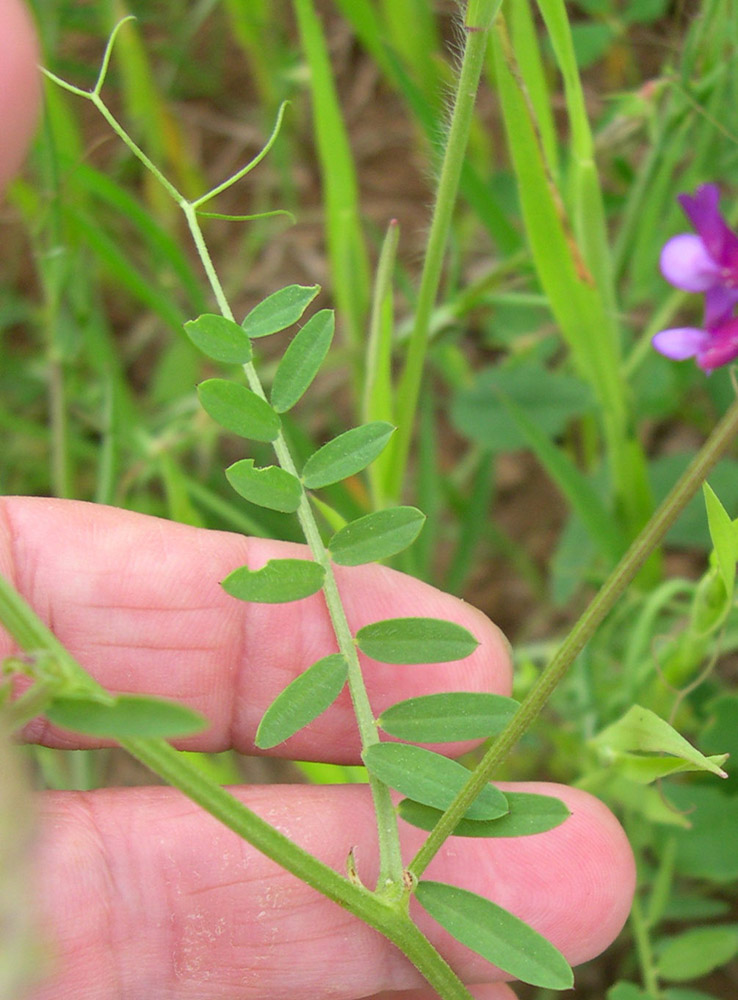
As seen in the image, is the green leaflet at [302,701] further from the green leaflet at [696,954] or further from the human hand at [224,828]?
the green leaflet at [696,954]

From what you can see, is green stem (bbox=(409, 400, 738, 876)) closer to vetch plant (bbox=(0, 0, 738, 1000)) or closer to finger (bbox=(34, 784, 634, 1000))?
vetch plant (bbox=(0, 0, 738, 1000))

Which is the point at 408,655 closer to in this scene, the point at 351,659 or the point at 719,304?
the point at 351,659

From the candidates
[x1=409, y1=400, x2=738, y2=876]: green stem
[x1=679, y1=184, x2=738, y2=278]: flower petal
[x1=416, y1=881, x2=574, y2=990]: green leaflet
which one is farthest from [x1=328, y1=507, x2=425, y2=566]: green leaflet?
[x1=679, y1=184, x2=738, y2=278]: flower petal

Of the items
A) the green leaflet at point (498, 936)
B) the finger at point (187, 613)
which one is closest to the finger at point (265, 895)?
the finger at point (187, 613)

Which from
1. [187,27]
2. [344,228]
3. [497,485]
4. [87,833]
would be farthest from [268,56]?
[87,833]

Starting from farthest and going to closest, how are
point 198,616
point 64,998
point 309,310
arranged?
point 309,310
point 198,616
point 64,998

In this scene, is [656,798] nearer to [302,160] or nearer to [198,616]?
[198,616]
